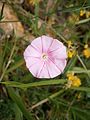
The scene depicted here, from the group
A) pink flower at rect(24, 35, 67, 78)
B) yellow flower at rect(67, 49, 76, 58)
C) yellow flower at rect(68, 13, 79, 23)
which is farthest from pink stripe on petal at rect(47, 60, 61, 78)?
yellow flower at rect(68, 13, 79, 23)

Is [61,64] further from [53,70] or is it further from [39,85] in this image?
[39,85]

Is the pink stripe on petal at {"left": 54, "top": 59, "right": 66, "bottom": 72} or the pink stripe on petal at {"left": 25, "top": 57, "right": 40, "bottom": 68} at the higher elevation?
the pink stripe on petal at {"left": 25, "top": 57, "right": 40, "bottom": 68}

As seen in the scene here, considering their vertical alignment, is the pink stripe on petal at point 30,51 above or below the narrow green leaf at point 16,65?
above

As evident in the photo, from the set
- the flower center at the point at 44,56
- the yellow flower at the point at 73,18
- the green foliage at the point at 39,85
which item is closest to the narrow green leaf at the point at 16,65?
the green foliage at the point at 39,85

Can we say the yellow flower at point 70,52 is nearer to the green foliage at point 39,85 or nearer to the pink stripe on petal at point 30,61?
the green foliage at point 39,85

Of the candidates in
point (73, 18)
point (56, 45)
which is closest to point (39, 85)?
point (56, 45)

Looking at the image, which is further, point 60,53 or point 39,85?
point 39,85

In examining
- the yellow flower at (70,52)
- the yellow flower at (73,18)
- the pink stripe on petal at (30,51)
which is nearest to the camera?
the pink stripe on petal at (30,51)

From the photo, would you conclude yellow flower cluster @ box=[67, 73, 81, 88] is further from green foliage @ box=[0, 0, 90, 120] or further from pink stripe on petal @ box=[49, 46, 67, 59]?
pink stripe on petal @ box=[49, 46, 67, 59]
